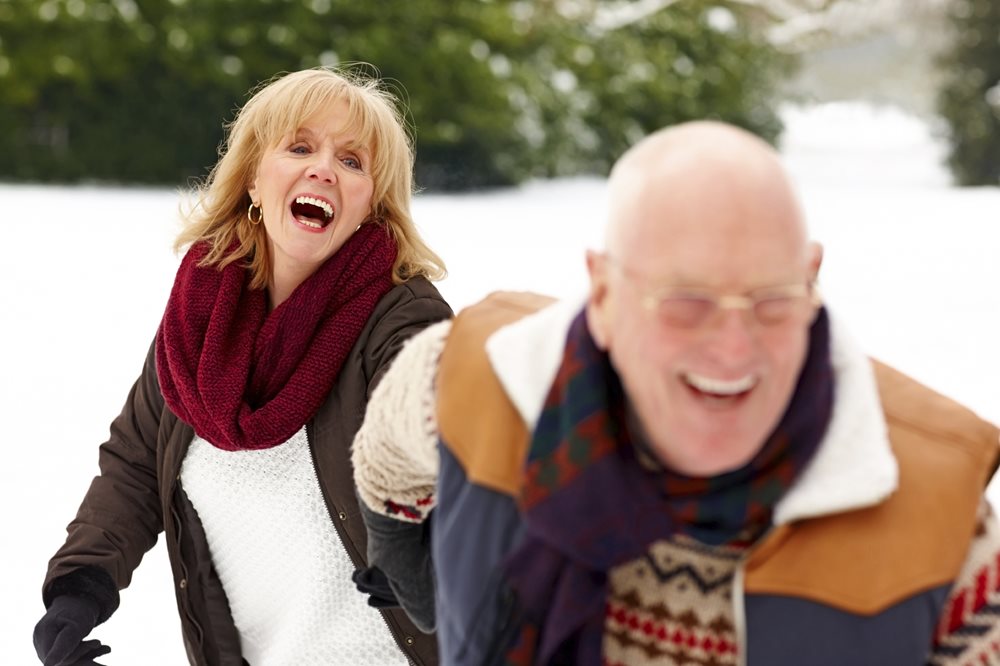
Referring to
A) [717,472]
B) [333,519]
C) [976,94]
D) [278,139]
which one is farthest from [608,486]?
[976,94]

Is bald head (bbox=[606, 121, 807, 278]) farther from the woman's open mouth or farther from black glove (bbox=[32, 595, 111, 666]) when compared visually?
black glove (bbox=[32, 595, 111, 666])

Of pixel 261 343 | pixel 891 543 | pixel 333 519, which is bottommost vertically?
pixel 333 519

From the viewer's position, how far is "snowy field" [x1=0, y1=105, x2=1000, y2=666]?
367 cm

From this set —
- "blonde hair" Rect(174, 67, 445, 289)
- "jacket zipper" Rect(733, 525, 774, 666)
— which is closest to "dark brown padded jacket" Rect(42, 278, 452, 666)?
"blonde hair" Rect(174, 67, 445, 289)

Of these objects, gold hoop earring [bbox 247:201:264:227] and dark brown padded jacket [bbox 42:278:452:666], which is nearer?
dark brown padded jacket [bbox 42:278:452:666]

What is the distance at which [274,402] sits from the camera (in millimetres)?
1951

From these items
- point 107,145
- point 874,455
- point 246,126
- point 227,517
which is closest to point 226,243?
point 246,126

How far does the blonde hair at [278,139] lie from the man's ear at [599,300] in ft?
3.13

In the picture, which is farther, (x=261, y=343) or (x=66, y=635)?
(x=261, y=343)

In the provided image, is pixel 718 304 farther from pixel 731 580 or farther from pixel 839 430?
pixel 731 580

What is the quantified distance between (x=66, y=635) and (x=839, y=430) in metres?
1.27

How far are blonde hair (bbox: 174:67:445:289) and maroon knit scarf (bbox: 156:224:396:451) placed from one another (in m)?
0.04

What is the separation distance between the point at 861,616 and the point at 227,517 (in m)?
1.27

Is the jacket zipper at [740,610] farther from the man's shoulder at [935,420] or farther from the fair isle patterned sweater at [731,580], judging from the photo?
the man's shoulder at [935,420]
